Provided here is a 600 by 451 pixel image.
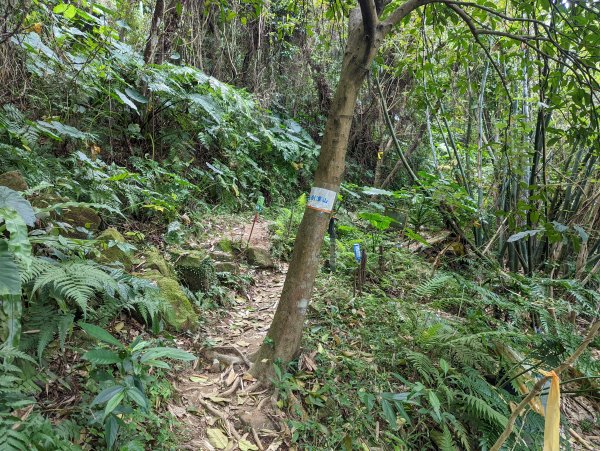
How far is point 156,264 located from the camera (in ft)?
10.0

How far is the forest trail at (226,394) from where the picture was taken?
2164mm

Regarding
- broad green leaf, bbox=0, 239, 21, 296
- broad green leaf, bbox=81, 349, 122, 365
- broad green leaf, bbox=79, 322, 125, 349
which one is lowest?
broad green leaf, bbox=81, 349, 122, 365

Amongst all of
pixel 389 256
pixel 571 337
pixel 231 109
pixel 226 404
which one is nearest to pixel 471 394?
pixel 571 337

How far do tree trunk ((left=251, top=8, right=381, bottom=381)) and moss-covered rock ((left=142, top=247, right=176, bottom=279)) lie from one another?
1.06 metres

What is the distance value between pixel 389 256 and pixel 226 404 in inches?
110

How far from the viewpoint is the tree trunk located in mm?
2246

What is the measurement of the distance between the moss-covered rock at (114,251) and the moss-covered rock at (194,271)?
0.55 meters

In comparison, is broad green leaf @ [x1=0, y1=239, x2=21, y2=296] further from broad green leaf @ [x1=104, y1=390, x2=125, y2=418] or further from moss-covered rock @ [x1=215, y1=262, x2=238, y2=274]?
moss-covered rock @ [x1=215, y1=262, x2=238, y2=274]

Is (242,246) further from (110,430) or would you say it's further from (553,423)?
(553,423)

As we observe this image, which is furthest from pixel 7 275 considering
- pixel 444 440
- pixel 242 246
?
pixel 242 246

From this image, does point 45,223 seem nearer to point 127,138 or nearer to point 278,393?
point 278,393

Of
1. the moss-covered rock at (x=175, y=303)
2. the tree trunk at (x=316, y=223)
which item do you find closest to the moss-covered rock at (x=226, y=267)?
the moss-covered rock at (x=175, y=303)

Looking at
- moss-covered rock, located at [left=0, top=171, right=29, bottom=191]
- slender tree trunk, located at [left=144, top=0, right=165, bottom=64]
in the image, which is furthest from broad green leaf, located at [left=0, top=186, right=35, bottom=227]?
slender tree trunk, located at [left=144, top=0, right=165, bottom=64]

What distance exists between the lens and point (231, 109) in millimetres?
6098
